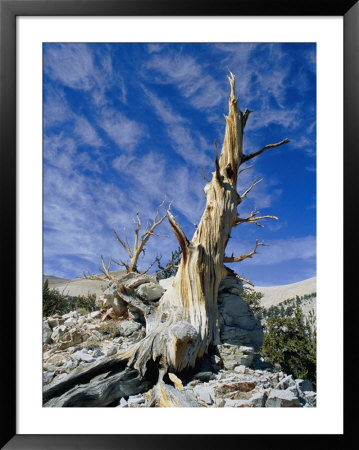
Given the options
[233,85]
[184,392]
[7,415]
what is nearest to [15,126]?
[7,415]

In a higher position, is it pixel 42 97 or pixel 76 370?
pixel 42 97

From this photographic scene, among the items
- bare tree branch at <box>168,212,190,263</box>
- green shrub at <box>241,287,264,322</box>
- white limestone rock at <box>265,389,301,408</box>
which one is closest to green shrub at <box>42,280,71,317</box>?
bare tree branch at <box>168,212,190,263</box>

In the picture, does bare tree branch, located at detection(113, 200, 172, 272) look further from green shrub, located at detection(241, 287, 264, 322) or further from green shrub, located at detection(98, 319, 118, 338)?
green shrub, located at detection(241, 287, 264, 322)

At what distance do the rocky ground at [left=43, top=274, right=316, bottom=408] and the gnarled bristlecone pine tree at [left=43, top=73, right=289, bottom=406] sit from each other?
0.47ft

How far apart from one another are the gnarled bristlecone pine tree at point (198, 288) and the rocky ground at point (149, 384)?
0.14 metres

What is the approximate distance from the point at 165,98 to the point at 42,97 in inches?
53.6

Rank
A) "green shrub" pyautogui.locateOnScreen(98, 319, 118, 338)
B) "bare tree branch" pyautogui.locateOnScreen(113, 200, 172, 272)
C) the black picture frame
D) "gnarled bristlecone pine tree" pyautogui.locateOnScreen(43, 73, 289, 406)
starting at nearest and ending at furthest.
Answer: the black picture frame → "gnarled bristlecone pine tree" pyautogui.locateOnScreen(43, 73, 289, 406) → "green shrub" pyautogui.locateOnScreen(98, 319, 118, 338) → "bare tree branch" pyautogui.locateOnScreen(113, 200, 172, 272)

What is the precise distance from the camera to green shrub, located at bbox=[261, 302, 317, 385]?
3.12 meters

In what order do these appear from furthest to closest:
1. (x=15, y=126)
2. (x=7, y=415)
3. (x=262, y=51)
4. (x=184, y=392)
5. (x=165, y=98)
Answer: (x=165, y=98) → (x=184, y=392) → (x=262, y=51) → (x=15, y=126) → (x=7, y=415)

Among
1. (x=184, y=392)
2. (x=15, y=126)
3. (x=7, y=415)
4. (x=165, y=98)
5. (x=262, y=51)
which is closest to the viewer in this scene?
(x=7, y=415)

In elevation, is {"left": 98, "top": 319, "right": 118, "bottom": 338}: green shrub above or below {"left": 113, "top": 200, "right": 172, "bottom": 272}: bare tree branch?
below

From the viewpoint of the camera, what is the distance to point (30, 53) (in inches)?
77.3

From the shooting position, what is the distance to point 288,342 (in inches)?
144

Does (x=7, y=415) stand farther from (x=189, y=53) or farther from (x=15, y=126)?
(x=189, y=53)
